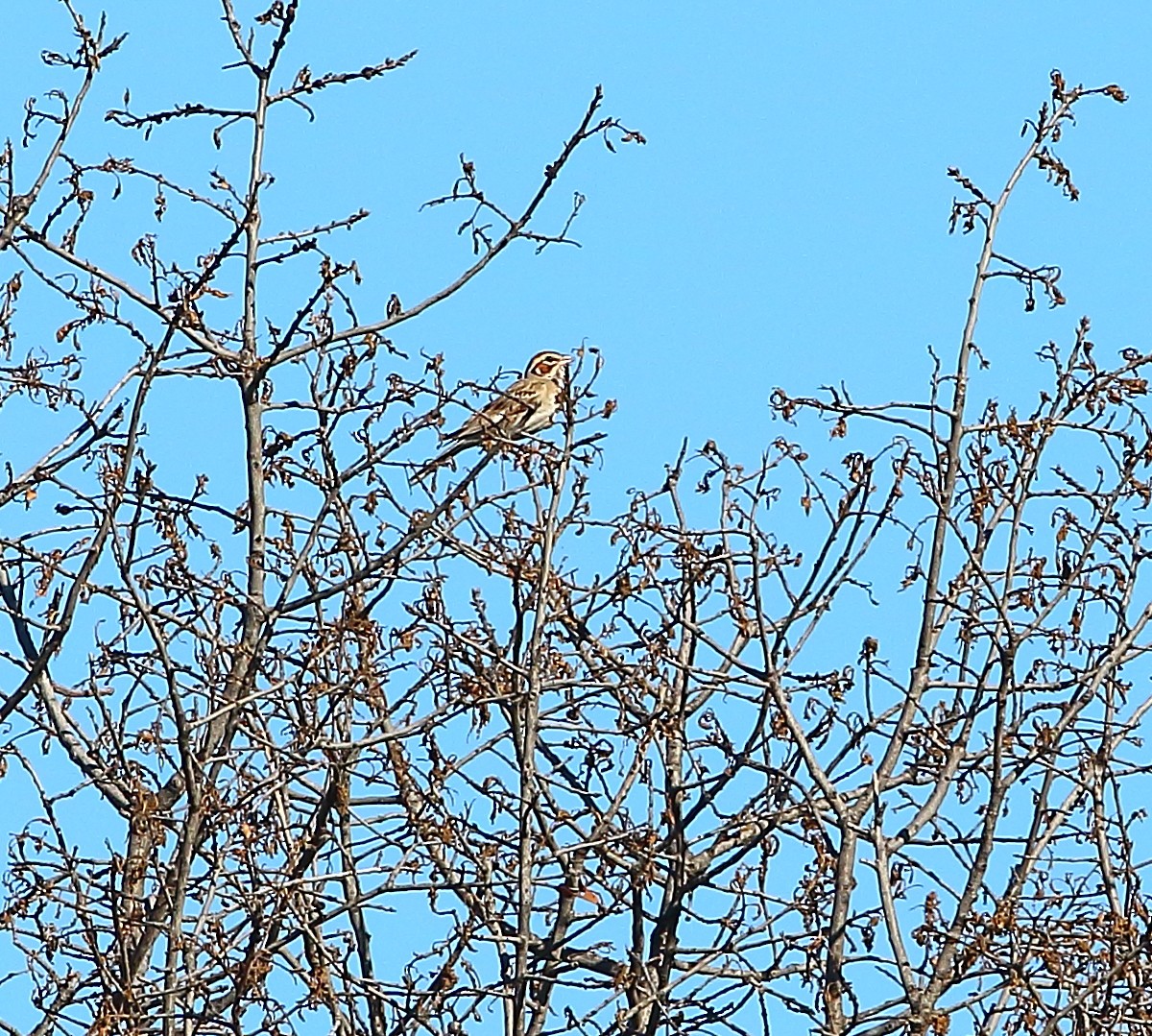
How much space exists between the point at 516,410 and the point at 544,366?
1948mm

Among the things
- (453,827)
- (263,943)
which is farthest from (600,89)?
(263,943)

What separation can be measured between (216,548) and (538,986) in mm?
1724

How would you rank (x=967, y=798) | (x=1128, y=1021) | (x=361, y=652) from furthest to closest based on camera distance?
1. (x=967, y=798)
2. (x=361, y=652)
3. (x=1128, y=1021)

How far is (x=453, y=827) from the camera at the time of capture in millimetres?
7277

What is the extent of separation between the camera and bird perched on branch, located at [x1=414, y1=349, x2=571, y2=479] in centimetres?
767

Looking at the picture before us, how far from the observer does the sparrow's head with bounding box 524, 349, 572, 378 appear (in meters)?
8.88

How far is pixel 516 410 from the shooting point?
7.99 metres

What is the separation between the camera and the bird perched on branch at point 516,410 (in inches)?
302

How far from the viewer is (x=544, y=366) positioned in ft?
32.6

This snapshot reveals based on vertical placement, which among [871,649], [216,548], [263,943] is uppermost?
[216,548]

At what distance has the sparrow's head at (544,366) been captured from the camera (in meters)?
8.88

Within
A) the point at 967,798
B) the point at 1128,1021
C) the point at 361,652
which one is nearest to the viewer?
the point at 1128,1021

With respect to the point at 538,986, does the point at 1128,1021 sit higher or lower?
lower

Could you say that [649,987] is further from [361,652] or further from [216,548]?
[216,548]
